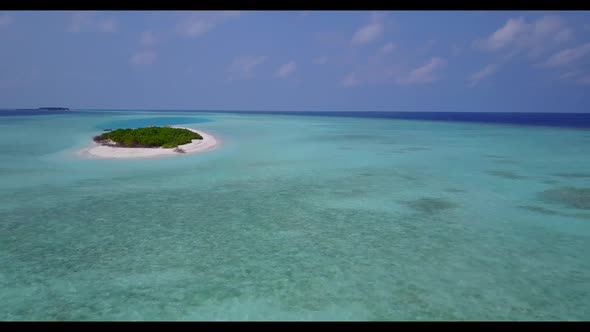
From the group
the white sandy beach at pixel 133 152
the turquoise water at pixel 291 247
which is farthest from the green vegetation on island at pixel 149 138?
the turquoise water at pixel 291 247

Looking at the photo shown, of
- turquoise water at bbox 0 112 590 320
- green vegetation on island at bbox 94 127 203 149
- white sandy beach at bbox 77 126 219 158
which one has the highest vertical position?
green vegetation on island at bbox 94 127 203 149

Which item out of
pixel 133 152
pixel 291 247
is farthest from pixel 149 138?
pixel 291 247

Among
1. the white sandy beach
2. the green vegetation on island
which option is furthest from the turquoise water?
the green vegetation on island

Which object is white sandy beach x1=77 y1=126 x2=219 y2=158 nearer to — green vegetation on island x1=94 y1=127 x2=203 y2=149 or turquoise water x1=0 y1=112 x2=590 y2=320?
green vegetation on island x1=94 y1=127 x2=203 y2=149

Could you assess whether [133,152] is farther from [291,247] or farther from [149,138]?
[291,247]

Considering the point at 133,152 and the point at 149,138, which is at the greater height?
the point at 149,138
